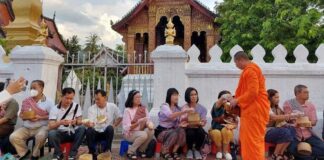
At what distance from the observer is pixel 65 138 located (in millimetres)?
4891

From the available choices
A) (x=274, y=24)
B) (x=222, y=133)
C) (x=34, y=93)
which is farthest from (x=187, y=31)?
(x=34, y=93)

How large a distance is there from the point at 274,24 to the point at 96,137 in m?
8.61

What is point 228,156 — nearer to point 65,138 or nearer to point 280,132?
point 280,132

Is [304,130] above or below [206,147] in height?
above

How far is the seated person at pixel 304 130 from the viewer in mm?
4660

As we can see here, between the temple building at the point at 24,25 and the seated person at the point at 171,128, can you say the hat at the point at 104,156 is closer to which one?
the seated person at the point at 171,128

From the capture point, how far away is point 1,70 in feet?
19.6

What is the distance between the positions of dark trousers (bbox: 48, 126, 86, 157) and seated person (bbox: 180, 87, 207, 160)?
144 cm

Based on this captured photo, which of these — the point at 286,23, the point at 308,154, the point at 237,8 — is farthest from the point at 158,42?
the point at 308,154

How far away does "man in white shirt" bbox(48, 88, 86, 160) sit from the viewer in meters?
4.76

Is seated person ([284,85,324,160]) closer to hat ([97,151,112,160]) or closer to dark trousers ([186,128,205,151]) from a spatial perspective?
dark trousers ([186,128,205,151])

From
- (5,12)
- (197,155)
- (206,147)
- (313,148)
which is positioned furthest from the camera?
(5,12)

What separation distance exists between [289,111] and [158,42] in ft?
45.1

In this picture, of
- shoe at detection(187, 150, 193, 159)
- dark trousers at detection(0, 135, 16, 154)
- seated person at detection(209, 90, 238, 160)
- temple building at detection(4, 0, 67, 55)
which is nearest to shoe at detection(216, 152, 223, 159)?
seated person at detection(209, 90, 238, 160)
